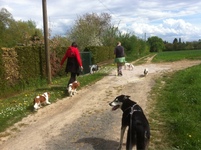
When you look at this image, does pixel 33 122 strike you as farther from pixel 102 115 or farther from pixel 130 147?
pixel 130 147

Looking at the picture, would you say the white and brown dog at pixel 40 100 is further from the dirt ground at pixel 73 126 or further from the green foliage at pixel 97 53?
the green foliage at pixel 97 53

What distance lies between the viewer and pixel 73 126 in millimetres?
7180

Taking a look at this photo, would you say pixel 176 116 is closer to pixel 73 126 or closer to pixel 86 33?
pixel 73 126

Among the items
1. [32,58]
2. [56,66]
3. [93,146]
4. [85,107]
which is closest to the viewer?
[93,146]

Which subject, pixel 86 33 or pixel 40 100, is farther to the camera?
pixel 86 33

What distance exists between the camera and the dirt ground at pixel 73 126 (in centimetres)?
604

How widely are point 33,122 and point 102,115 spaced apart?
2140 millimetres

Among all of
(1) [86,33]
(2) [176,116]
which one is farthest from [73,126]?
(1) [86,33]

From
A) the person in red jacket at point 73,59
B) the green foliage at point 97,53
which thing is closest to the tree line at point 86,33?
the green foliage at point 97,53

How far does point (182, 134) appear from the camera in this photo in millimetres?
5977

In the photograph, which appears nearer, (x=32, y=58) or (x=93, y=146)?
(x=93, y=146)

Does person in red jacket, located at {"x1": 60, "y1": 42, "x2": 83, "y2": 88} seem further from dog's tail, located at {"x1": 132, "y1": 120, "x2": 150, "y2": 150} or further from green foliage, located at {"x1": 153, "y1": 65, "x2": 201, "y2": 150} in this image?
dog's tail, located at {"x1": 132, "y1": 120, "x2": 150, "y2": 150}

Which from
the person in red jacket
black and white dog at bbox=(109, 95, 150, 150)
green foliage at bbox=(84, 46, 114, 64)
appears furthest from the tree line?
black and white dog at bbox=(109, 95, 150, 150)

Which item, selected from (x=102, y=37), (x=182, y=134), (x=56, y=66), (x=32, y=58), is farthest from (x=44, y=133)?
(x=102, y=37)
